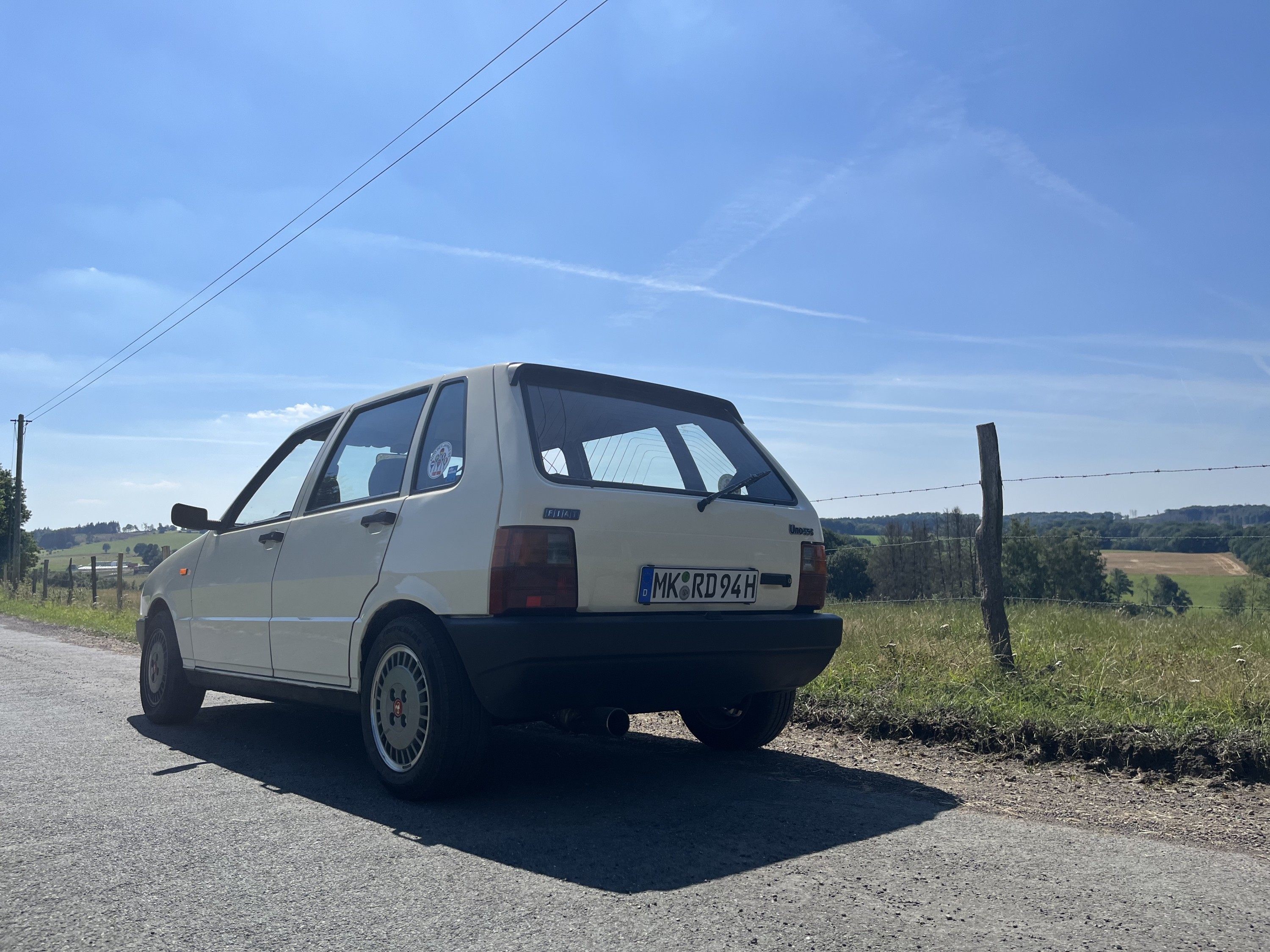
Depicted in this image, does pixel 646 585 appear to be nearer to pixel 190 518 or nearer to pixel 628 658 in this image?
pixel 628 658

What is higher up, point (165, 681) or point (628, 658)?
point (628, 658)

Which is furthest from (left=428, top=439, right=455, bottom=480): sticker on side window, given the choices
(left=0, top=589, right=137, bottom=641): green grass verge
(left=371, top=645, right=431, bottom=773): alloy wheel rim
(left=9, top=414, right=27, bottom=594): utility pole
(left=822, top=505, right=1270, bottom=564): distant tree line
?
(left=9, top=414, right=27, bottom=594): utility pole

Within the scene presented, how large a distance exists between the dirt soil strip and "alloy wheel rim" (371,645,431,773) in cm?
212

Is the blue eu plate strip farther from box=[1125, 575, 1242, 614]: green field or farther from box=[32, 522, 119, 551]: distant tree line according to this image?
box=[32, 522, 119, 551]: distant tree line

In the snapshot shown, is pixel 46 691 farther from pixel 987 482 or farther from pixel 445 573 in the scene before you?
pixel 987 482

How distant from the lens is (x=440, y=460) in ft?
13.5

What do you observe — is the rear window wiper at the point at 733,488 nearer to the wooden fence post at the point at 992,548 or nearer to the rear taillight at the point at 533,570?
the rear taillight at the point at 533,570

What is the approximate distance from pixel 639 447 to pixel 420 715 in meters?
1.49

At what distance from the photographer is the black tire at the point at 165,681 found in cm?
592

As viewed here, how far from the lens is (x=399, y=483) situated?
169 inches

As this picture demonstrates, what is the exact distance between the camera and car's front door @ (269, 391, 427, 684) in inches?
168

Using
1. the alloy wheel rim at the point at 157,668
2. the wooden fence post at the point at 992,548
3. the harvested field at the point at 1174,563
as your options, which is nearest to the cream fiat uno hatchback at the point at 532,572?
the alloy wheel rim at the point at 157,668

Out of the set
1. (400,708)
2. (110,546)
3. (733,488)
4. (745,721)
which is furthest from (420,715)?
(110,546)

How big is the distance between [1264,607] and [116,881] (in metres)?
10.8
